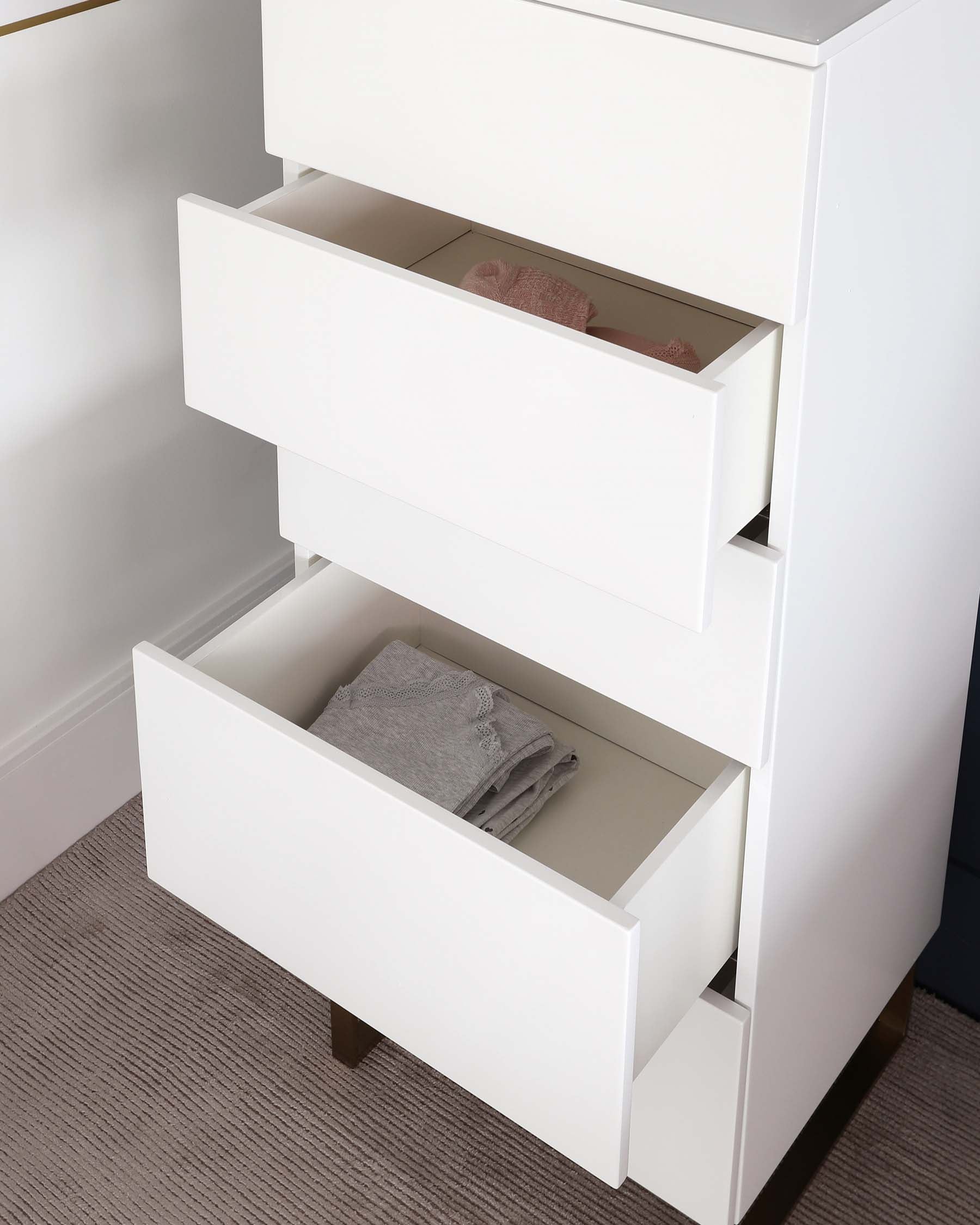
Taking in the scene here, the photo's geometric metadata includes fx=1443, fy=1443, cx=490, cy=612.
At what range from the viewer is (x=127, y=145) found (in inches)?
56.9

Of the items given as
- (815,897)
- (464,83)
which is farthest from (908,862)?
(464,83)

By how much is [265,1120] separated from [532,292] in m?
0.83

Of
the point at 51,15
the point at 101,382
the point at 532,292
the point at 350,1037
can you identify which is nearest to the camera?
the point at 532,292

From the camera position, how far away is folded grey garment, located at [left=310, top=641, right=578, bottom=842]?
1210 millimetres

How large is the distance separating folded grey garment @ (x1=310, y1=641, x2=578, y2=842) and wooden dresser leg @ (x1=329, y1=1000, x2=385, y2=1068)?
0.30 metres

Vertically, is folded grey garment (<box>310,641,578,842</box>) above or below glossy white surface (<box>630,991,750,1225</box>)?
above

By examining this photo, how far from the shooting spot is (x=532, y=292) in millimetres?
1071

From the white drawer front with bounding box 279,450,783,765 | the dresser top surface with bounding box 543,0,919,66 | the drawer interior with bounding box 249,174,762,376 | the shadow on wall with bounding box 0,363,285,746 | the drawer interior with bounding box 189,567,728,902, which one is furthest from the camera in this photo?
Answer: the shadow on wall with bounding box 0,363,285,746

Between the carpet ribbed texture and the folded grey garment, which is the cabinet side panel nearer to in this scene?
the carpet ribbed texture

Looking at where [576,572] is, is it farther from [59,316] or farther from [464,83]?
[59,316]

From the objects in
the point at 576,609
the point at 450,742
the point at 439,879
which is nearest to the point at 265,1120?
the point at 450,742

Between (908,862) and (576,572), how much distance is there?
57cm

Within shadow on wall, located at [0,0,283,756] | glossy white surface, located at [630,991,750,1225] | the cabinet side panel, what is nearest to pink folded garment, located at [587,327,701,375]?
the cabinet side panel

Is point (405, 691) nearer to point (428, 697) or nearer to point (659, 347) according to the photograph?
point (428, 697)
